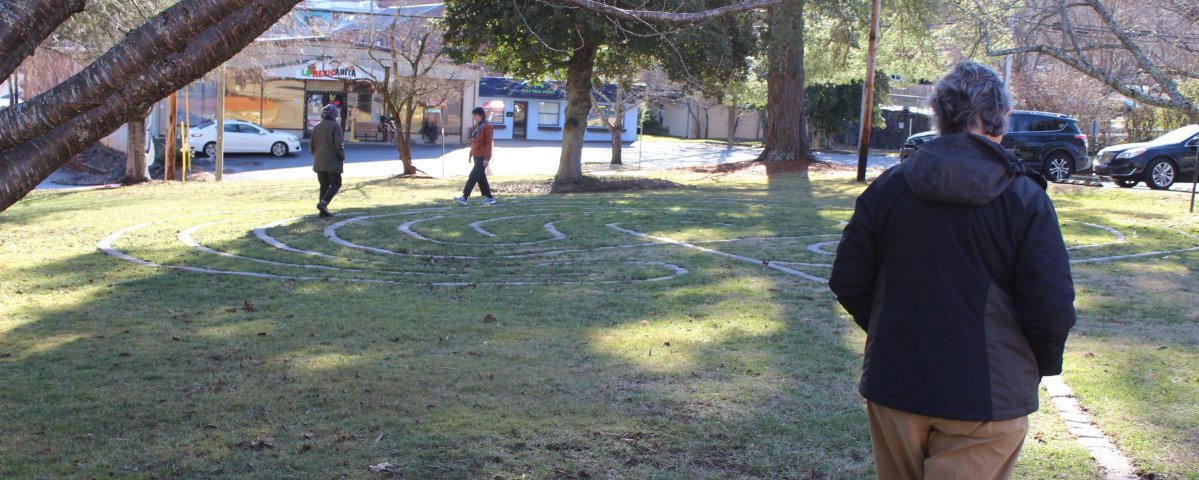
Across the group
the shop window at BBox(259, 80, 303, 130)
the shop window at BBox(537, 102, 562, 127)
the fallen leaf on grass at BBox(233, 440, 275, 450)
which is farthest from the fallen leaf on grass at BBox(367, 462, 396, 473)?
the shop window at BBox(537, 102, 562, 127)

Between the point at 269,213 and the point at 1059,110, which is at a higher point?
the point at 1059,110

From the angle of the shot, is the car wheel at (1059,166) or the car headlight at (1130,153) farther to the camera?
the car wheel at (1059,166)

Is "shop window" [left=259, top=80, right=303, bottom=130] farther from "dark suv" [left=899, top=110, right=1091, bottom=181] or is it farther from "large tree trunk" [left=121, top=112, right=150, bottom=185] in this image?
"dark suv" [left=899, top=110, right=1091, bottom=181]

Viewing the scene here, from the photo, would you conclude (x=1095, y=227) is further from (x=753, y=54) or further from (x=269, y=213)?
(x=269, y=213)

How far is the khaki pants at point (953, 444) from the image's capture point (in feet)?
9.25

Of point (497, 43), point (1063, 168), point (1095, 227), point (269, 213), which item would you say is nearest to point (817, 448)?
point (1095, 227)

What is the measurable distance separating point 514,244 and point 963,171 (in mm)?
9813

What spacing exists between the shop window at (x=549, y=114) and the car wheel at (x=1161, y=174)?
39.1 m

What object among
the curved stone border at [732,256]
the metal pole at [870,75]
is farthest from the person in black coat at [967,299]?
the metal pole at [870,75]

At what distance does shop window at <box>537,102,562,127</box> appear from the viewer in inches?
2261

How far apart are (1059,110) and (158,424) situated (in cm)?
3649

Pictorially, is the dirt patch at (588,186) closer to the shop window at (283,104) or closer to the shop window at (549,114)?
the shop window at (283,104)

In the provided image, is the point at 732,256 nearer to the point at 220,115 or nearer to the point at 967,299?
the point at 967,299

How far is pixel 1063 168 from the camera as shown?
79.8ft
